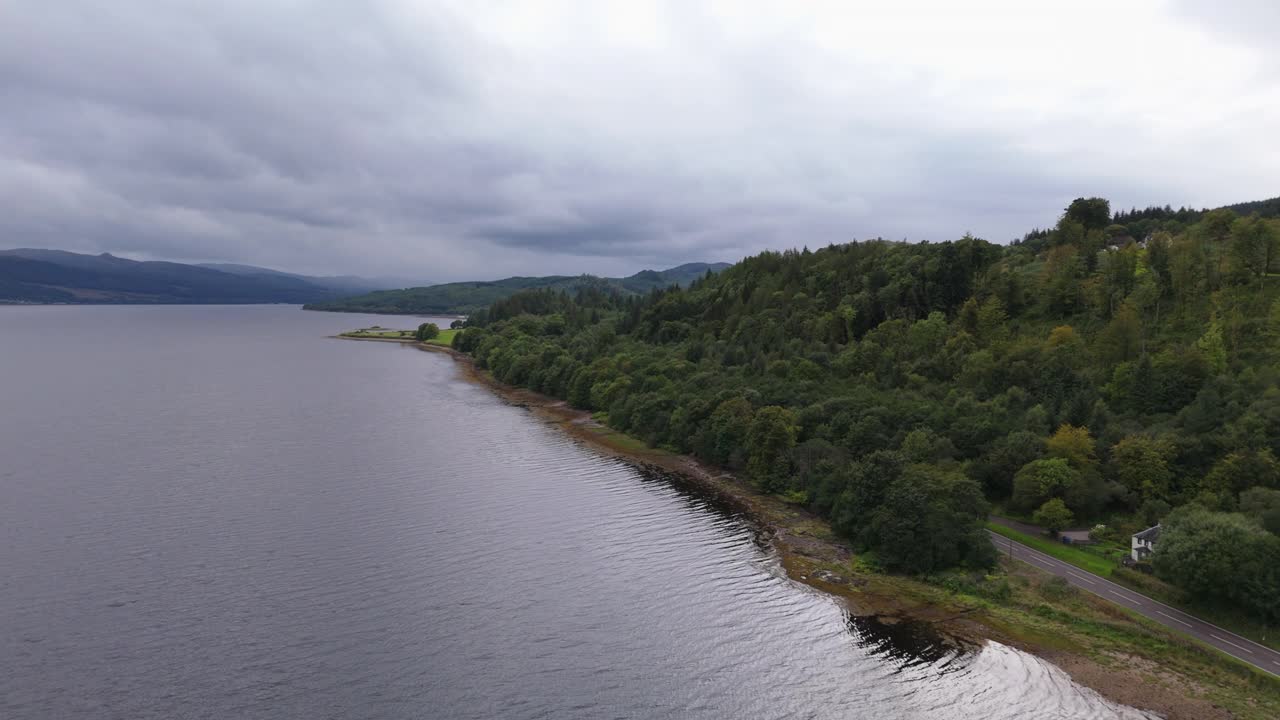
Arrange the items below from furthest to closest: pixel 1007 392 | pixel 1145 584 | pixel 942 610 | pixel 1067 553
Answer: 1. pixel 1007 392
2. pixel 1067 553
3. pixel 1145 584
4. pixel 942 610

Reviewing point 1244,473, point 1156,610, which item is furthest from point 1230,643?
point 1244,473

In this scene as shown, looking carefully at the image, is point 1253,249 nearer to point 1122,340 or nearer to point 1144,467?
point 1122,340

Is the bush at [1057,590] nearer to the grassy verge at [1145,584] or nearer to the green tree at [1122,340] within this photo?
the grassy verge at [1145,584]

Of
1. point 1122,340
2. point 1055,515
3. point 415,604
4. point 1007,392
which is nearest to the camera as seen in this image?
point 415,604

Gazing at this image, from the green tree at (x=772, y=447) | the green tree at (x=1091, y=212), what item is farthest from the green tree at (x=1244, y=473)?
the green tree at (x=1091, y=212)

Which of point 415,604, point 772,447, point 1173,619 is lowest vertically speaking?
point 415,604

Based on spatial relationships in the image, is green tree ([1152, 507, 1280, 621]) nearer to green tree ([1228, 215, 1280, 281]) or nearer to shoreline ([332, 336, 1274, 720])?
shoreline ([332, 336, 1274, 720])

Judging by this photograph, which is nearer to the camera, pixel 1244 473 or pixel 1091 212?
pixel 1244 473
